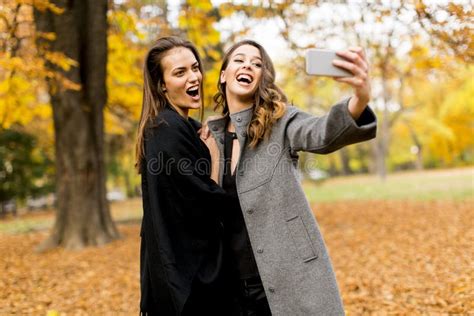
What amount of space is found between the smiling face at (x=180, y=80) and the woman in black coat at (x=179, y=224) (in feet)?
0.57

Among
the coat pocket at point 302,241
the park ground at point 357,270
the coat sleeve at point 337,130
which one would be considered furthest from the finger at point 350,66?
the park ground at point 357,270

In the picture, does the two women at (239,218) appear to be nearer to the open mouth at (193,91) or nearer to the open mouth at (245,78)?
the open mouth at (245,78)

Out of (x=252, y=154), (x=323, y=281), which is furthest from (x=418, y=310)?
(x=252, y=154)

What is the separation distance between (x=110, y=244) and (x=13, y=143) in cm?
1107

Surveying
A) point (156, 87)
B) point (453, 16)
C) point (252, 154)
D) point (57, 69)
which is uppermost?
point (57, 69)

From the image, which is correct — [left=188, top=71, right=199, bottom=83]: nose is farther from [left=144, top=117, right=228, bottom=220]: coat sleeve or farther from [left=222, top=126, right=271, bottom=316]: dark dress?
[left=222, top=126, right=271, bottom=316]: dark dress

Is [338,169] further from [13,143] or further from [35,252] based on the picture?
[35,252]

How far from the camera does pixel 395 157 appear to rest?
47.1m

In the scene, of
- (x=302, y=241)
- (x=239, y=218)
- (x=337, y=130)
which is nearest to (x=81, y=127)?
(x=239, y=218)

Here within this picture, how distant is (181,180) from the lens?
2090 millimetres

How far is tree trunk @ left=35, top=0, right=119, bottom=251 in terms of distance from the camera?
7918 millimetres

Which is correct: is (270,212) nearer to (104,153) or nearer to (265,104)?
(265,104)

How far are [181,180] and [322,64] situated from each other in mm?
883

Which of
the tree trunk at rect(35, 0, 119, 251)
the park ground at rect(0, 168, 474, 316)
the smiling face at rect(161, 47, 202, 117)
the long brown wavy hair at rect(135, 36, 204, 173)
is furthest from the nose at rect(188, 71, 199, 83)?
the tree trunk at rect(35, 0, 119, 251)
